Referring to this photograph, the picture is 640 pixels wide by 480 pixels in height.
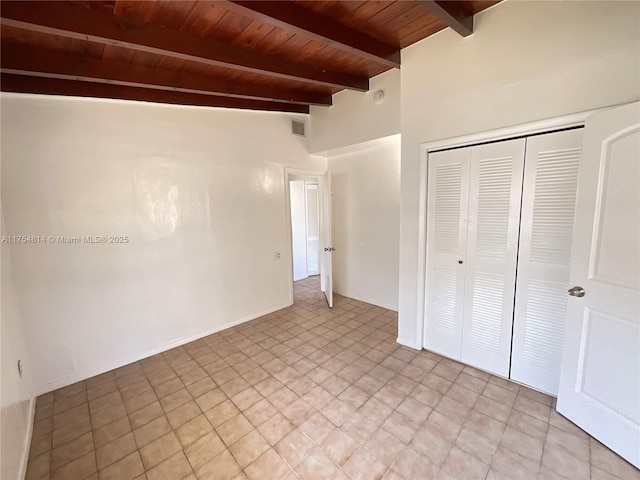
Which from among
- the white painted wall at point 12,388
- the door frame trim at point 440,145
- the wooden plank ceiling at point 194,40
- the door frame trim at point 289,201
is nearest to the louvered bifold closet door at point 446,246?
the door frame trim at point 440,145

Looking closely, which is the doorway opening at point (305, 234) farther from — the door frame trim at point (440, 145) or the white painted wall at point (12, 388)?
the white painted wall at point (12, 388)

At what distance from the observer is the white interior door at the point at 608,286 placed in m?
1.53

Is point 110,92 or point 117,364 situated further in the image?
point 117,364

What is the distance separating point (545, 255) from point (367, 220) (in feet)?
7.60

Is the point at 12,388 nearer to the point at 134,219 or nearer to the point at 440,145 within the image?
the point at 134,219

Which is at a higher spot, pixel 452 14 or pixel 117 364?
pixel 452 14

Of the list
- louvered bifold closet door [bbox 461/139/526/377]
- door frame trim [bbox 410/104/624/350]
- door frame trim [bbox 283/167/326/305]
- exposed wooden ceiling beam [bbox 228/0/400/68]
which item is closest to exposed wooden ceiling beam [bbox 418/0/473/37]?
exposed wooden ceiling beam [bbox 228/0/400/68]

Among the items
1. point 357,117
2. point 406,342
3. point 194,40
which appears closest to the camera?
point 194,40

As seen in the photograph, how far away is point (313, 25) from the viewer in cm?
190

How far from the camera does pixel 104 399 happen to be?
2270 millimetres

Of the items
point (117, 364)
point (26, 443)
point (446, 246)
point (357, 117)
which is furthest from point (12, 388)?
point (357, 117)

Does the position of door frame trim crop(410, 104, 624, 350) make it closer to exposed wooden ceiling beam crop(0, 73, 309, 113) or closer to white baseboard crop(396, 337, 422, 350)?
white baseboard crop(396, 337, 422, 350)

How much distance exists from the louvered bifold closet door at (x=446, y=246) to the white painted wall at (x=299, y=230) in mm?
3523

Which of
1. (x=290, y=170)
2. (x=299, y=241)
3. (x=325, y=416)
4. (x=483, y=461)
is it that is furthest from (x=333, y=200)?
(x=483, y=461)
